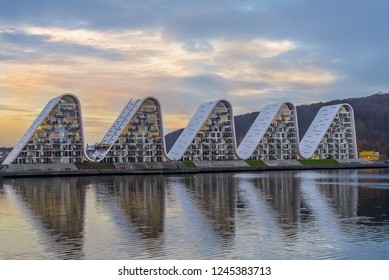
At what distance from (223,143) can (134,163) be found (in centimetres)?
2166

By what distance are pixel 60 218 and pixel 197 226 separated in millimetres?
9462

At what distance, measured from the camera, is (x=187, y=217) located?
125 ft

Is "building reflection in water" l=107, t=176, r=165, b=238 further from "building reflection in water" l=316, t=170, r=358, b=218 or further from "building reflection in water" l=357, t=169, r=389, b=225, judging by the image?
"building reflection in water" l=357, t=169, r=389, b=225

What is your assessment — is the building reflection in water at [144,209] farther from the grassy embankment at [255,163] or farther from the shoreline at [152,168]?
the grassy embankment at [255,163]

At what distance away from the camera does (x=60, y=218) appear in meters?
38.6

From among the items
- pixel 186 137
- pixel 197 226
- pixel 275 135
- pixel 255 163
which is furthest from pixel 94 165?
pixel 197 226

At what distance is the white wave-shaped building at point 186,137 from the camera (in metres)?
115

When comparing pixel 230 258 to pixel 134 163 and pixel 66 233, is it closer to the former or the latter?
pixel 66 233

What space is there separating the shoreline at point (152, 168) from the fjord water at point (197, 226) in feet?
160

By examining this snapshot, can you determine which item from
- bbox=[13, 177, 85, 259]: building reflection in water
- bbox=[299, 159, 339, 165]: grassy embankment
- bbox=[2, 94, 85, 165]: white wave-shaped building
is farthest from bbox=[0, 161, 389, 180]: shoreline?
bbox=[13, 177, 85, 259]: building reflection in water

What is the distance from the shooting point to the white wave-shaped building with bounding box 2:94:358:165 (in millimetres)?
114875

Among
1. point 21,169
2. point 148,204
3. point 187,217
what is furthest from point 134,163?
point 187,217

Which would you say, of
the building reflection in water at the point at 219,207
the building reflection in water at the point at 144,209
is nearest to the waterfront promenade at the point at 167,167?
the building reflection in water at the point at 144,209

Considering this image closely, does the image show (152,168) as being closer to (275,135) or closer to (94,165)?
(94,165)
